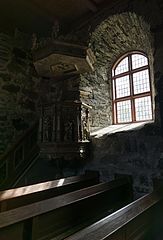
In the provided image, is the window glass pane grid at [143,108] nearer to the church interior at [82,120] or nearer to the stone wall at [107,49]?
the church interior at [82,120]

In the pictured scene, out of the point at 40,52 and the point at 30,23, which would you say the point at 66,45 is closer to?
the point at 40,52

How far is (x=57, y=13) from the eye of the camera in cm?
420

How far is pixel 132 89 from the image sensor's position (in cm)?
411

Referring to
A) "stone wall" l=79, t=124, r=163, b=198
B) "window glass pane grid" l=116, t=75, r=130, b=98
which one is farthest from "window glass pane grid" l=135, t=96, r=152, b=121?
"stone wall" l=79, t=124, r=163, b=198

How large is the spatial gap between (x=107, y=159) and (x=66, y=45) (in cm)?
189

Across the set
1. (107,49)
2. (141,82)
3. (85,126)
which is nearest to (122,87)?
(141,82)

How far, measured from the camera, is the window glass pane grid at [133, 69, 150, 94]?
12.8 feet

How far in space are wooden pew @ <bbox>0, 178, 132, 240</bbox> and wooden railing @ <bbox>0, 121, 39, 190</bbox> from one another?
5.95ft

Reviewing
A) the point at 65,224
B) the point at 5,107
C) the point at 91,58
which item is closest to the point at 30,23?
the point at 5,107

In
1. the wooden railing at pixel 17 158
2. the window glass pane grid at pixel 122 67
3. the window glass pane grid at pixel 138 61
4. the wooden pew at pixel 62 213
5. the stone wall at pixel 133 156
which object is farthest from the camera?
the window glass pane grid at pixel 122 67

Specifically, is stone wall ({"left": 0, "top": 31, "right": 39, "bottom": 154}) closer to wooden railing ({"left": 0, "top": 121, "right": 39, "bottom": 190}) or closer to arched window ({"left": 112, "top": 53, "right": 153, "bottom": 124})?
wooden railing ({"left": 0, "top": 121, "right": 39, "bottom": 190})

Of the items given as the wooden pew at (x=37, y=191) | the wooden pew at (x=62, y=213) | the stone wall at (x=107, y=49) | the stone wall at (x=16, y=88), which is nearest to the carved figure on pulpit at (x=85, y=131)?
the stone wall at (x=107, y=49)

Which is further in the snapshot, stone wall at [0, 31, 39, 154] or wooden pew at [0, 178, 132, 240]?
stone wall at [0, 31, 39, 154]

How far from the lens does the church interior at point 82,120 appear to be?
6.32ft
